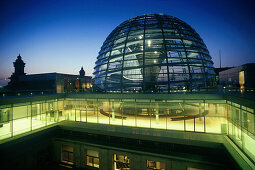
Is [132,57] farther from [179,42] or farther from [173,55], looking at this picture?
[179,42]

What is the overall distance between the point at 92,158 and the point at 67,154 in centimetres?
408

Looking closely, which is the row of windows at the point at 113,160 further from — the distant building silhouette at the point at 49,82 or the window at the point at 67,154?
the distant building silhouette at the point at 49,82

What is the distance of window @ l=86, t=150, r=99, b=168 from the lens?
16562 millimetres

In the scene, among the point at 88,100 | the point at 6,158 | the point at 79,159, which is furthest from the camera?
the point at 88,100

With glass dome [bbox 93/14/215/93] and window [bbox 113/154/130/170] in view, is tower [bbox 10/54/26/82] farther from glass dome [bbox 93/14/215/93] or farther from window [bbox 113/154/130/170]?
window [bbox 113/154/130/170]

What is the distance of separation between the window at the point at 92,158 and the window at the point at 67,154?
2.78m

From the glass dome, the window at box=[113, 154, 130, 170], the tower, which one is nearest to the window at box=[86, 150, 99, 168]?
the window at box=[113, 154, 130, 170]

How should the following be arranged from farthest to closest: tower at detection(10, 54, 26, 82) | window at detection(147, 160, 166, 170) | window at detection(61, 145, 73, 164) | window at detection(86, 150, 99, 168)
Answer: tower at detection(10, 54, 26, 82) < window at detection(61, 145, 73, 164) < window at detection(86, 150, 99, 168) < window at detection(147, 160, 166, 170)

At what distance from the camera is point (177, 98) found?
1553 centimetres

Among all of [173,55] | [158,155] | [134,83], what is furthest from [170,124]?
[173,55]

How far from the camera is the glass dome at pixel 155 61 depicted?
18.5 metres

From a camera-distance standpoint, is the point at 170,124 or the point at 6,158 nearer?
the point at 6,158

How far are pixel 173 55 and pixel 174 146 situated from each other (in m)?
11.2

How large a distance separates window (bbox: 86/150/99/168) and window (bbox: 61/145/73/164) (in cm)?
278
